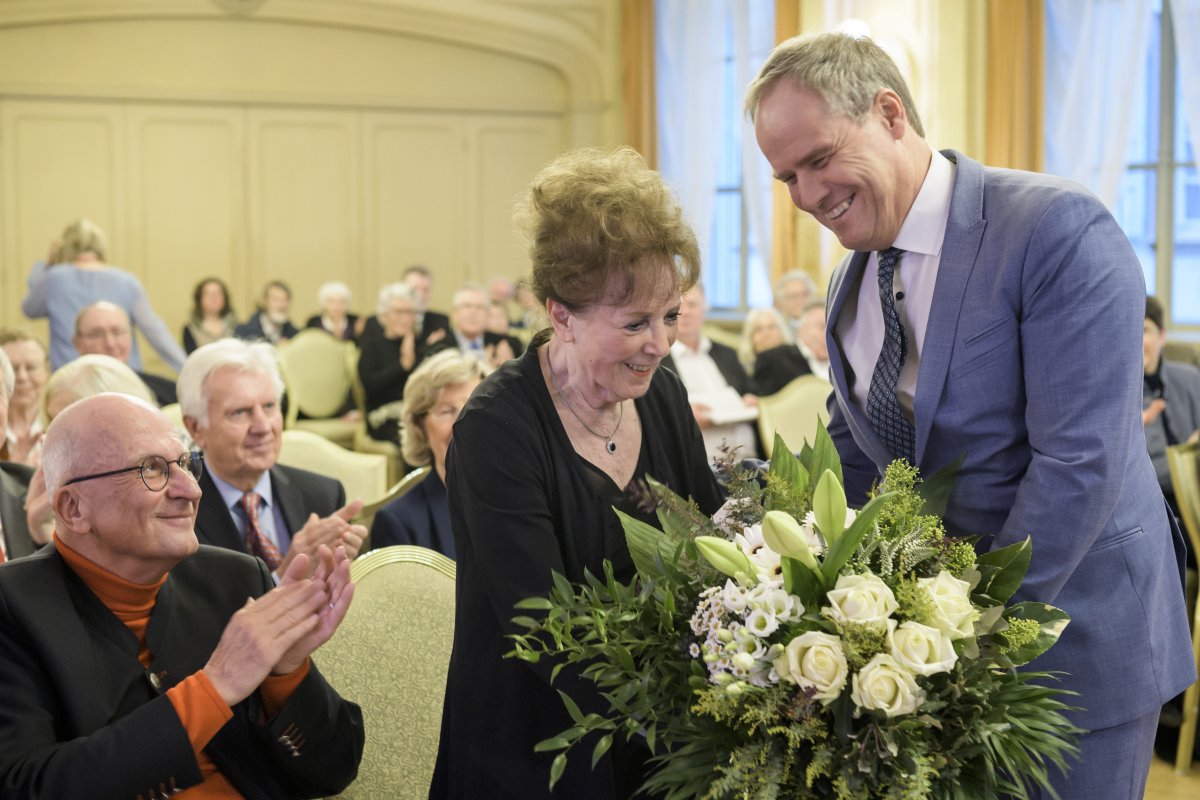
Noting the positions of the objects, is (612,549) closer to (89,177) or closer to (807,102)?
(807,102)

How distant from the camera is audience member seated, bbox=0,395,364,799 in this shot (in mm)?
1819

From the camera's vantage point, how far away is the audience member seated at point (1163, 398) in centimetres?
500

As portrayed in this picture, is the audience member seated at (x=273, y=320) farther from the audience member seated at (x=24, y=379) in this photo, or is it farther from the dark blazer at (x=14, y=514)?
the dark blazer at (x=14, y=514)

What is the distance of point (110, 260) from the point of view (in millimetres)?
11797

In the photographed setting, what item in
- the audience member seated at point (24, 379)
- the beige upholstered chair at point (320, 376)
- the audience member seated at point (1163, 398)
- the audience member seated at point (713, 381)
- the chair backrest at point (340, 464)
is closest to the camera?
the chair backrest at point (340, 464)

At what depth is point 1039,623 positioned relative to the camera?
150 centimetres

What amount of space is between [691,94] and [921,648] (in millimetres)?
9964

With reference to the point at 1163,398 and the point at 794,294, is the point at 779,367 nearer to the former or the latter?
the point at 794,294

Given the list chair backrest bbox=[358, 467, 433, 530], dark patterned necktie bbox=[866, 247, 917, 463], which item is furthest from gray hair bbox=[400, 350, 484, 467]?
dark patterned necktie bbox=[866, 247, 917, 463]

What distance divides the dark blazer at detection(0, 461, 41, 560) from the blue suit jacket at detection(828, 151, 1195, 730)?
216cm

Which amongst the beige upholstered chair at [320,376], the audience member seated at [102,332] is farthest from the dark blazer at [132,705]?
the beige upholstered chair at [320,376]

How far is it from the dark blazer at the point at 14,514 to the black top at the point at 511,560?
1.59 meters

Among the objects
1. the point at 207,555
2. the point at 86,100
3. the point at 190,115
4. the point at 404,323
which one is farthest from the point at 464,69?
the point at 207,555

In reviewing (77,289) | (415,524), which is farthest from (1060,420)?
(77,289)
